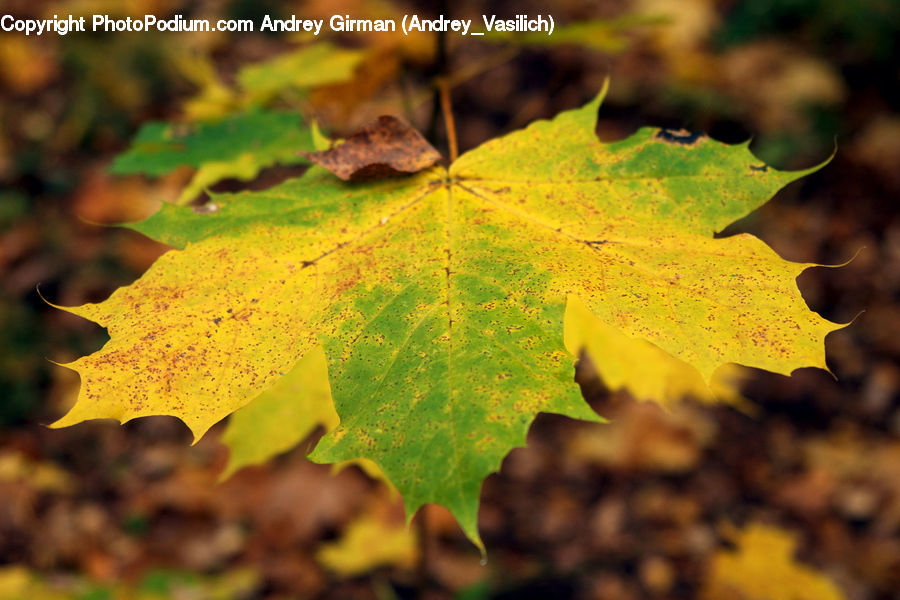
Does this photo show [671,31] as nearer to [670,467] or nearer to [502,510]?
[670,467]

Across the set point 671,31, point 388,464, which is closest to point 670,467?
point 388,464

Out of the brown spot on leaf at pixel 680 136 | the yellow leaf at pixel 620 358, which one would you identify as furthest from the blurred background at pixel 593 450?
the brown spot on leaf at pixel 680 136

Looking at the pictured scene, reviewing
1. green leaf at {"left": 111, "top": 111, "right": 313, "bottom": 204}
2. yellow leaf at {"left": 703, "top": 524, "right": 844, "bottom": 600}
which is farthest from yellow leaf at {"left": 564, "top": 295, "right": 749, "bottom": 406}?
yellow leaf at {"left": 703, "top": 524, "right": 844, "bottom": 600}

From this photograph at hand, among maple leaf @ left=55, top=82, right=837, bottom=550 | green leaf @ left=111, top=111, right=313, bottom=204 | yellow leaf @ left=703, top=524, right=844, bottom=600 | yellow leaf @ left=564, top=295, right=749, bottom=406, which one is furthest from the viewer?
yellow leaf @ left=703, top=524, right=844, bottom=600

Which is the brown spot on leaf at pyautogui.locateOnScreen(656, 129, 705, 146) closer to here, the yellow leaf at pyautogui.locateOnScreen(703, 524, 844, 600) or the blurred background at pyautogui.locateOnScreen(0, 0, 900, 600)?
the blurred background at pyautogui.locateOnScreen(0, 0, 900, 600)

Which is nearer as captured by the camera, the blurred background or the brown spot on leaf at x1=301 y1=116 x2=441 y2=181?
the brown spot on leaf at x1=301 y1=116 x2=441 y2=181

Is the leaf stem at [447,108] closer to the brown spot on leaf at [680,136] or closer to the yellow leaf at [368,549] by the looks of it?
the brown spot on leaf at [680,136]
